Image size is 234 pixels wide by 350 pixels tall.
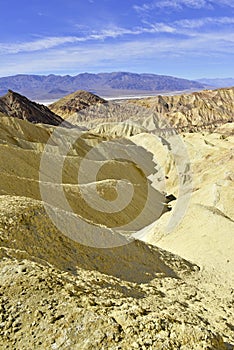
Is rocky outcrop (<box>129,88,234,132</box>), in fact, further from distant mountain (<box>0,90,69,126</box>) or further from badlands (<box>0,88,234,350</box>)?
badlands (<box>0,88,234,350</box>)

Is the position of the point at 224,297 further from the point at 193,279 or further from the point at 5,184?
the point at 5,184

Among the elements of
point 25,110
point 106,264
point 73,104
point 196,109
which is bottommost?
point 196,109

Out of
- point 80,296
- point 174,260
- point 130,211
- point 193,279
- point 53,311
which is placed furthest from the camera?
point 130,211

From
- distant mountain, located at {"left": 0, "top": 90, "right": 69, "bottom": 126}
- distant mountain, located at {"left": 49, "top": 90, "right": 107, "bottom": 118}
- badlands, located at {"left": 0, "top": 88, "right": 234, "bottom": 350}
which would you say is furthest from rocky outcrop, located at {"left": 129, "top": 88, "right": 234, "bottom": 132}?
badlands, located at {"left": 0, "top": 88, "right": 234, "bottom": 350}

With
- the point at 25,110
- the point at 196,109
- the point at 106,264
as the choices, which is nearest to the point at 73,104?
the point at 196,109

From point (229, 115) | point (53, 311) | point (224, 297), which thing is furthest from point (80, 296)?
point (229, 115)

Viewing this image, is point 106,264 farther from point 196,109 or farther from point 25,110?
point 196,109

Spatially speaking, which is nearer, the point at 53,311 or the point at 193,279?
the point at 53,311
